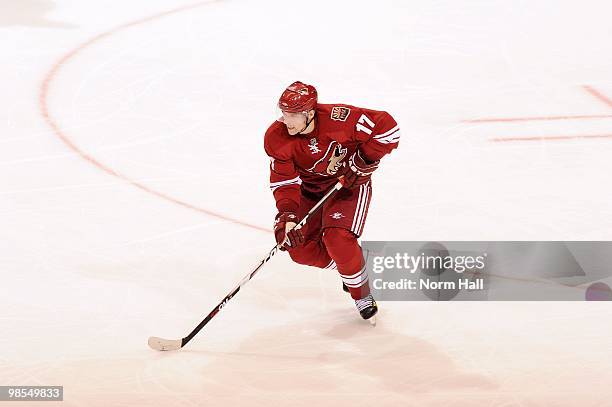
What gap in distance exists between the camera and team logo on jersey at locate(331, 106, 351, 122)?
4371 mm

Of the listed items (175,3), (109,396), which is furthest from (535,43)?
(109,396)

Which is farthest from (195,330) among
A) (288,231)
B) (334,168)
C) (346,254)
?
(334,168)

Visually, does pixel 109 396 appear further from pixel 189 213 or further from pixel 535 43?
pixel 535 43

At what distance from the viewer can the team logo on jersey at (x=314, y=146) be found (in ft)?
14.3

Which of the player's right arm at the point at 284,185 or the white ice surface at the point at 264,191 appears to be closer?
the white ice surface at the point at 264,191

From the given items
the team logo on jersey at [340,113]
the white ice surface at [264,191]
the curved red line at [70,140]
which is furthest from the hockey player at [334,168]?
the curved red line at [70,140]

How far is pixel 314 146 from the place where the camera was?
14.3 ft

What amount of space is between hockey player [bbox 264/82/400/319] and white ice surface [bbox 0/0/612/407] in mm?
326

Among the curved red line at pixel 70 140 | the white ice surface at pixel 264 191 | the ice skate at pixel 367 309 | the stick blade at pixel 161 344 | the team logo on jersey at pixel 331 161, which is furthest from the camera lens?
the curved red line at pixel 70 140

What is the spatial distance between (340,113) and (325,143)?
14 centimetres

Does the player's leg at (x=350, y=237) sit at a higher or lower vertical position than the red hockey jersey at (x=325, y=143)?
lower

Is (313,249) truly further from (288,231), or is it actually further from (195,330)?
(195,330)

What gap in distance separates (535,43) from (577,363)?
4280 millimetres

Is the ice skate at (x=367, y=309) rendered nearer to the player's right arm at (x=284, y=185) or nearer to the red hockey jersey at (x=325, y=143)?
the player's right arm at (x=284, y=185)
